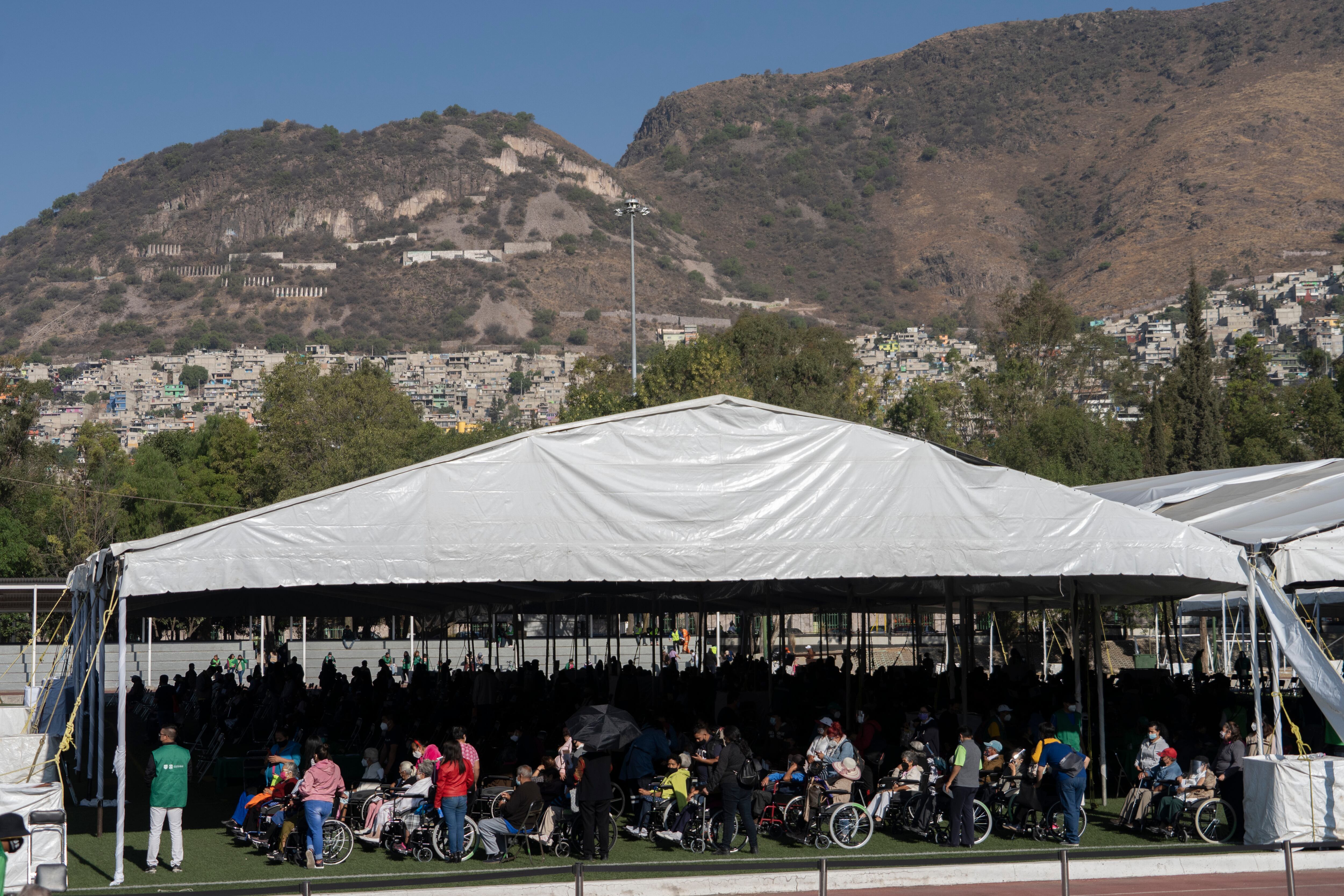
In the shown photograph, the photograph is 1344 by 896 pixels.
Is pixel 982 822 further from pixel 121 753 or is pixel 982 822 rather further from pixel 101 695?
pixel 101 695

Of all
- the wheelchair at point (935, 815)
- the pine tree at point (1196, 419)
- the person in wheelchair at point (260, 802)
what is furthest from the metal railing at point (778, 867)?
the pine tree at point (1196, 419)

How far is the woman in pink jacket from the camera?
40.0 ft

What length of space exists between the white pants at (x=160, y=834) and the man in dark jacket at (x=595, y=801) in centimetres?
367

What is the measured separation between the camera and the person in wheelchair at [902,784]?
13547 mm

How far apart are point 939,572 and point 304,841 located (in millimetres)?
6641

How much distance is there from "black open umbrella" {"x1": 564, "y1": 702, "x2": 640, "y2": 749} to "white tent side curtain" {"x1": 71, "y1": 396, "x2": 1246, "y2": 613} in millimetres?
1293

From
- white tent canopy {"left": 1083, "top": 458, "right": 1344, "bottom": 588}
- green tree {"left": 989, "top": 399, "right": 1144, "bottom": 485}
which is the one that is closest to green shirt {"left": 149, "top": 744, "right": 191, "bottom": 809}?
white tent canopy {"left": 1083, "top": 458, "right": 1344, "bottom": 588}

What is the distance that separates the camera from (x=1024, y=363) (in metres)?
72.8

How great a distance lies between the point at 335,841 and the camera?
12.6 meters

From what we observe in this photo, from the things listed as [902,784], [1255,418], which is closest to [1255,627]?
[902,784]

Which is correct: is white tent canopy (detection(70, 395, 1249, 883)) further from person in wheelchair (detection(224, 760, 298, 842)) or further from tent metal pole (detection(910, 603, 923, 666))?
tent metal pole (detection(910, 603, 923, 666))

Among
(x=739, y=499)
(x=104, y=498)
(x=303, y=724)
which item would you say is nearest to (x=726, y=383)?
(x=104, y=498)

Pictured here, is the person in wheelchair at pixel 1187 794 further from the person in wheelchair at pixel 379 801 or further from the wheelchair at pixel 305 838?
the wheelchair at pixel 305 838

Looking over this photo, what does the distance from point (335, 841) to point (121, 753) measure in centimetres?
219
